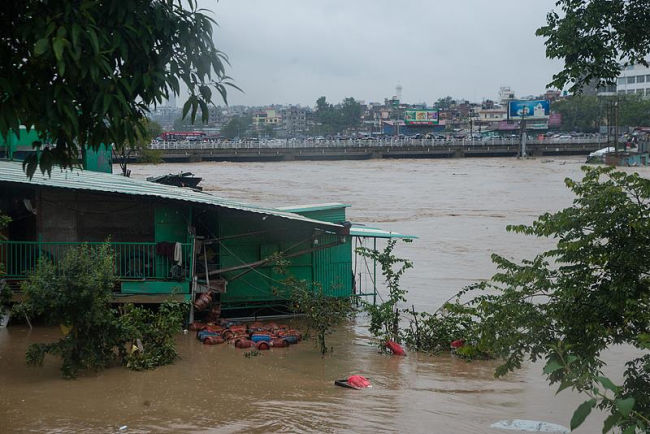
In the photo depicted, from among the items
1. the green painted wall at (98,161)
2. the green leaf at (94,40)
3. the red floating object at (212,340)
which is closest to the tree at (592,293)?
the green leaf at (94,40)

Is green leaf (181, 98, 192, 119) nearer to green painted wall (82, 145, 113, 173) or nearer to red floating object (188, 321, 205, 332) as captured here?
red floating object (188, 321, 205, 332)

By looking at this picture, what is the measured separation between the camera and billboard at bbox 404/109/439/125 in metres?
131

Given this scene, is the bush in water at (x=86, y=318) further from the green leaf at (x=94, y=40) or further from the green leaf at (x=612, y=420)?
the green leaf at (x=612, y=420)

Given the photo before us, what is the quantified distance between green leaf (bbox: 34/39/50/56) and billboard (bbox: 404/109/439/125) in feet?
421

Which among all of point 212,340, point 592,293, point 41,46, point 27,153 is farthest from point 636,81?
point 41,46

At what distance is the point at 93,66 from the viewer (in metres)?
4.35

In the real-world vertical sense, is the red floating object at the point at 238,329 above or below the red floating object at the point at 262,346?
above

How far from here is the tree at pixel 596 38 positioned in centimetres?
731

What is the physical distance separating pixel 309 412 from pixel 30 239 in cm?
644

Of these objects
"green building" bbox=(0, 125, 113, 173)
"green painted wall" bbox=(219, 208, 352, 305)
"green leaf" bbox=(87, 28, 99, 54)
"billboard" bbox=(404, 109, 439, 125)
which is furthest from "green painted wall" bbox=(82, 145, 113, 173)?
"billboard" bbox=(404, 109, 439, 125)

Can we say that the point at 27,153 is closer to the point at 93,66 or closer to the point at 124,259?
the point at 124,259

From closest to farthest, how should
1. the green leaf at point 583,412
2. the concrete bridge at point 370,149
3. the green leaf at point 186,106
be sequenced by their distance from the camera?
the green leaf at point 583,412 < the green leaf at point 186,106 < the concrete bridge at point 370,149

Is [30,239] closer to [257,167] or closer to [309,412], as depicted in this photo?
[309,412]

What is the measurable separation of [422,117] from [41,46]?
426 feet
